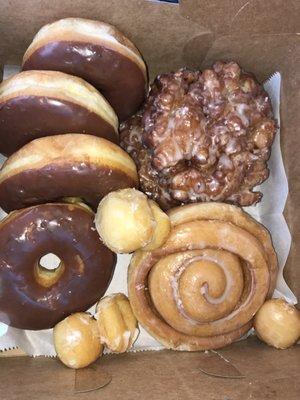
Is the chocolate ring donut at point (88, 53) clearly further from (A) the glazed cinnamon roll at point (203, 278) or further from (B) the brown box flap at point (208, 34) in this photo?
(A) the glazed cinnamon roll at point (203, 278)

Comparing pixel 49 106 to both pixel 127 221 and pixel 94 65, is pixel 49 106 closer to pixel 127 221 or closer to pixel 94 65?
pixel 94 65

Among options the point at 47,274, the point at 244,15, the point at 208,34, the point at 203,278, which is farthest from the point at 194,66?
the point at 47,274

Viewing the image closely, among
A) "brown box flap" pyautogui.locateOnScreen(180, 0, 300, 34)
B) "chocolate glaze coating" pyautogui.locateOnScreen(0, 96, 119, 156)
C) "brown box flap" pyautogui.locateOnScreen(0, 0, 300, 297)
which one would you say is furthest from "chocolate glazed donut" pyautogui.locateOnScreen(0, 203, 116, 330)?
"brown box flap" pyautogui.locateOnScreen(180, 0, 300, 34)

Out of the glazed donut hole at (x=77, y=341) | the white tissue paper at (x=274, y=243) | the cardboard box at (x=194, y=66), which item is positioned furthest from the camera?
the white tissue paper at (x=274, y=243)

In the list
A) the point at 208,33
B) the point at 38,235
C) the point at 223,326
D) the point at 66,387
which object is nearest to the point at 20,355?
the point at 66,387

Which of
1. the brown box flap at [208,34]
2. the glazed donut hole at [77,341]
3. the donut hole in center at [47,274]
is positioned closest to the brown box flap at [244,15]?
the brown box flap at [208,34]

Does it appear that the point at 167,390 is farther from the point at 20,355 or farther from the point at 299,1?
the point at 299,1
